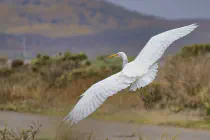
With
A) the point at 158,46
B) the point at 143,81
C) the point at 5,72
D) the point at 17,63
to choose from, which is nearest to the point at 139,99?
the point at 158,46

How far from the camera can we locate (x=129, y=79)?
21.5 feet

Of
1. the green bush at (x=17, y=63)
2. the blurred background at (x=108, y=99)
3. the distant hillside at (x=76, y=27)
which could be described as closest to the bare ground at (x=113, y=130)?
the blurred background at (x=108, y=99)

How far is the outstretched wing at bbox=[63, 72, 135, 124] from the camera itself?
20.2 ft

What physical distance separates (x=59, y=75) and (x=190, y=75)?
7653 millimetres

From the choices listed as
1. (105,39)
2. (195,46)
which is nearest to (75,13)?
(105,39)

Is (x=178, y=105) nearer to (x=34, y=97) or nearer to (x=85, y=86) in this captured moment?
(x=85, y=86)

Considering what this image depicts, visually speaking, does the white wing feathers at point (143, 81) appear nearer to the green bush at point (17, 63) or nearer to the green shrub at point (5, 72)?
the green shrub at point (5, 72)

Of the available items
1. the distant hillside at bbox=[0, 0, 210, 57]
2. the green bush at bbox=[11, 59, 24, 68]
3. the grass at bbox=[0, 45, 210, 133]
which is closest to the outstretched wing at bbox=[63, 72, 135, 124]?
the grass at bbox=[0, 45, 210, 133]

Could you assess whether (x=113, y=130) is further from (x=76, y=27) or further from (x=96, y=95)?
(x=76, y=27)

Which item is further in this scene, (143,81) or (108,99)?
(108,99)

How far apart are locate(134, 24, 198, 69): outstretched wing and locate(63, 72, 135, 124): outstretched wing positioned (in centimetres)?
57

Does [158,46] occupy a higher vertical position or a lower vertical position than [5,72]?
higher

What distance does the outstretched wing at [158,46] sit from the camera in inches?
279

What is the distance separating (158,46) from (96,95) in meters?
1.29
